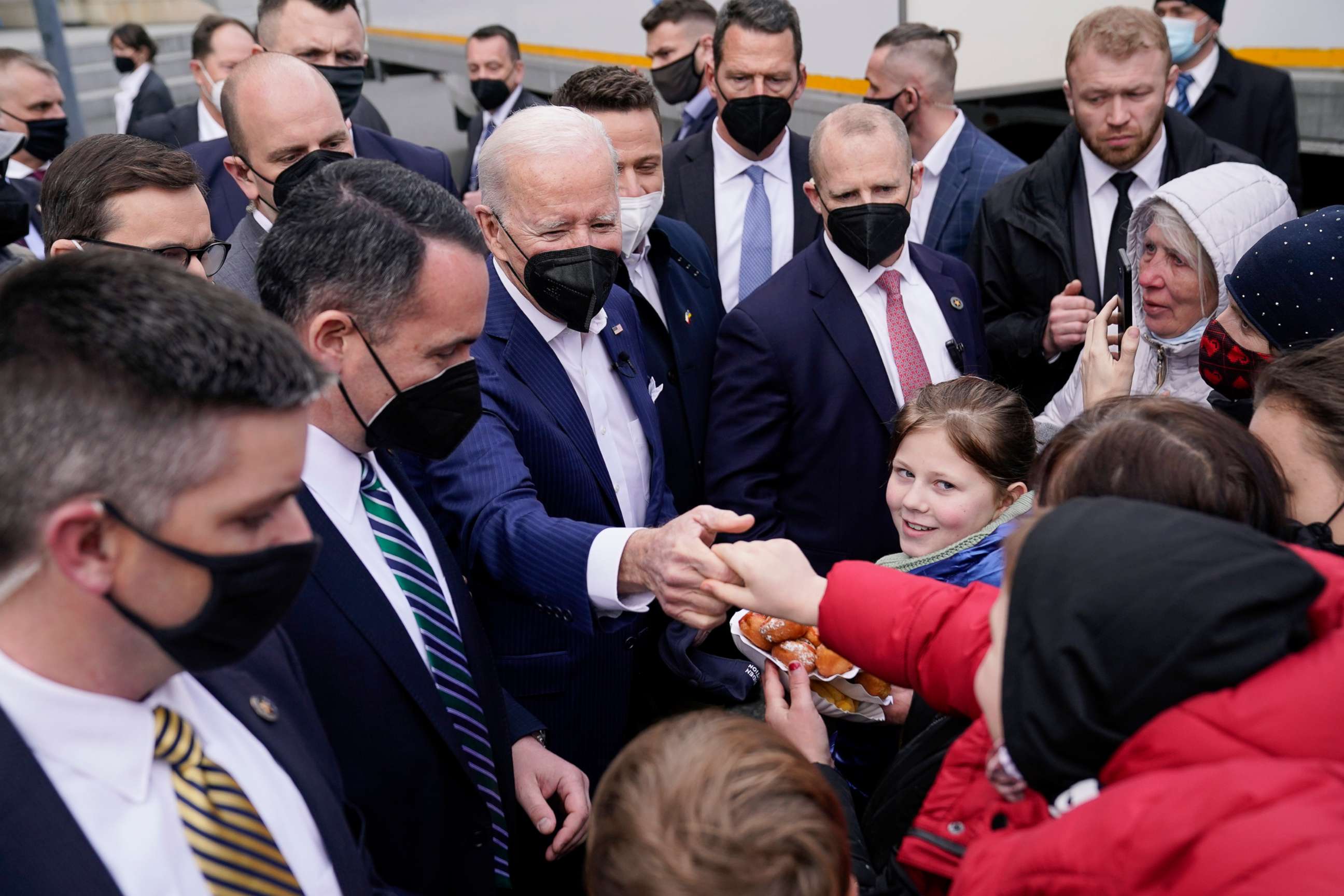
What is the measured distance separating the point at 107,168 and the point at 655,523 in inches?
67.6

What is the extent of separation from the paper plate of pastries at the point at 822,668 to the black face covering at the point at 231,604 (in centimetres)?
113

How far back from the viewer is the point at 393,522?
6.72ft

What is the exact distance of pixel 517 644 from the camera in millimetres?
2656

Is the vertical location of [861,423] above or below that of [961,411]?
below

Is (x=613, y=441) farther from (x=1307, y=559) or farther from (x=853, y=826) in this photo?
(x=1307, y=559)

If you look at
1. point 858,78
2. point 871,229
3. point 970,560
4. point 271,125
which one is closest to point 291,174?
point 271,125

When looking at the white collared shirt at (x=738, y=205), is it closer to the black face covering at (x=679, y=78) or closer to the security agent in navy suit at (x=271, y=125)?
the security agent in navy suit at (x=271, y=125)

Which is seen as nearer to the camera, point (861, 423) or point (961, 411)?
point (961, 411)

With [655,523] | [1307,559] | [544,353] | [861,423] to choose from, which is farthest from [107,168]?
[1307,559]

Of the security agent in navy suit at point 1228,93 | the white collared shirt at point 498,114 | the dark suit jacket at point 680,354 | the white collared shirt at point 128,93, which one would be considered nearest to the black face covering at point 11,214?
the dark suit jacket at point 680,354

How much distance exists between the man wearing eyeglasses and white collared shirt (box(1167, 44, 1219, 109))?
4507 mm

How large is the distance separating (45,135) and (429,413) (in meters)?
5.71

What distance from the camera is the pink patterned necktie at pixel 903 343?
342cm

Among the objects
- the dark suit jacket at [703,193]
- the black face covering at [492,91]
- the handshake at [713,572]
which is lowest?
the handshake at [713,572]
